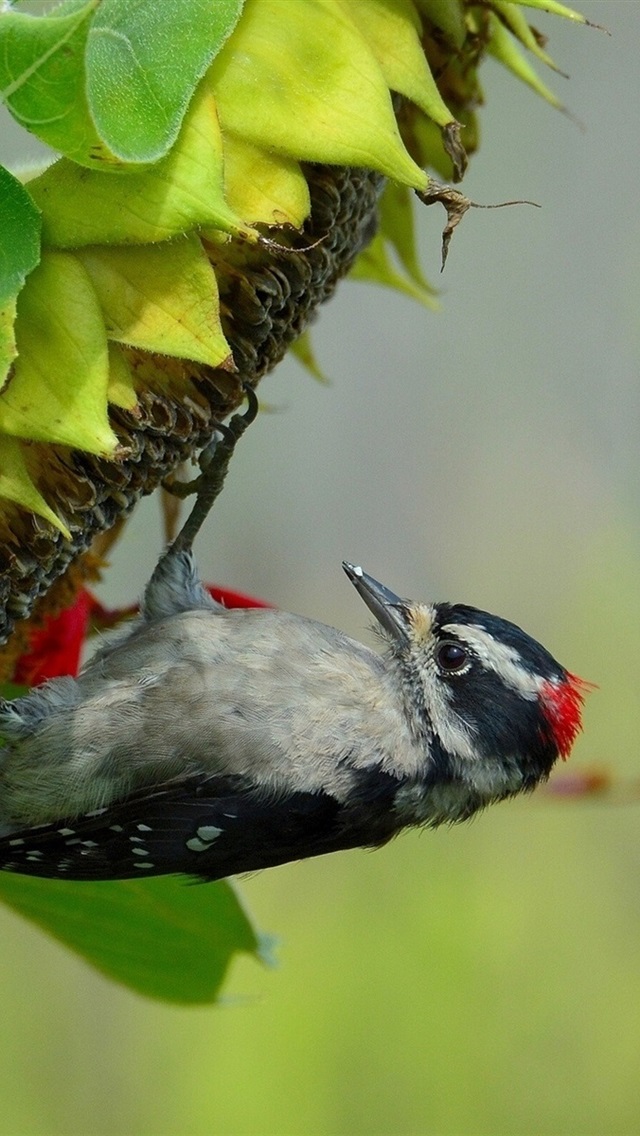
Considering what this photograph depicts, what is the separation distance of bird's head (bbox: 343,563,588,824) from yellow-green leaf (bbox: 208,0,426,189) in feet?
3.78

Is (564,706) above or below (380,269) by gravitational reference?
below

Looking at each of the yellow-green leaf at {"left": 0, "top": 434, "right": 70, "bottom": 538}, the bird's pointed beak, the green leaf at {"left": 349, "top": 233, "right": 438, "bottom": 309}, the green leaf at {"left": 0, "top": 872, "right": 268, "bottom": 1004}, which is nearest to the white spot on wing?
the green leaf at {"left": 0, "top": 872, "right": 268, "bottom": 1004}

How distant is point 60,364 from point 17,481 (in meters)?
0.11

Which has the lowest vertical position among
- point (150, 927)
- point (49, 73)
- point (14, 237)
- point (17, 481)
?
point (150, 927)

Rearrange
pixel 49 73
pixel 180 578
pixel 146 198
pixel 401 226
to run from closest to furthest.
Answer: pixel 49 73 < pixel 146 198 < pixel 401 226 < pixel 180 578

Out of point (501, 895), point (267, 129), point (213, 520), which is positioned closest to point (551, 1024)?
point (501, 895)

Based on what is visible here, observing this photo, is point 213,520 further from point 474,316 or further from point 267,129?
point 267,129

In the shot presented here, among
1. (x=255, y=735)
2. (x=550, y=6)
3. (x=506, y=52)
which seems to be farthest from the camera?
(x=255, y=735)

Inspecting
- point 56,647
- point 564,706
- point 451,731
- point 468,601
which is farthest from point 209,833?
point 468,601

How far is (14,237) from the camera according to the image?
3.71 feet

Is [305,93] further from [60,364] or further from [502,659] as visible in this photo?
[502,659]

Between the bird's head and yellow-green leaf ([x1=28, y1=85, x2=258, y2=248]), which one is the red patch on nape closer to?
the bird's head

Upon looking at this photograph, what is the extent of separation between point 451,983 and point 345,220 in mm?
3052

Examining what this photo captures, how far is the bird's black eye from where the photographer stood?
2.40 m
